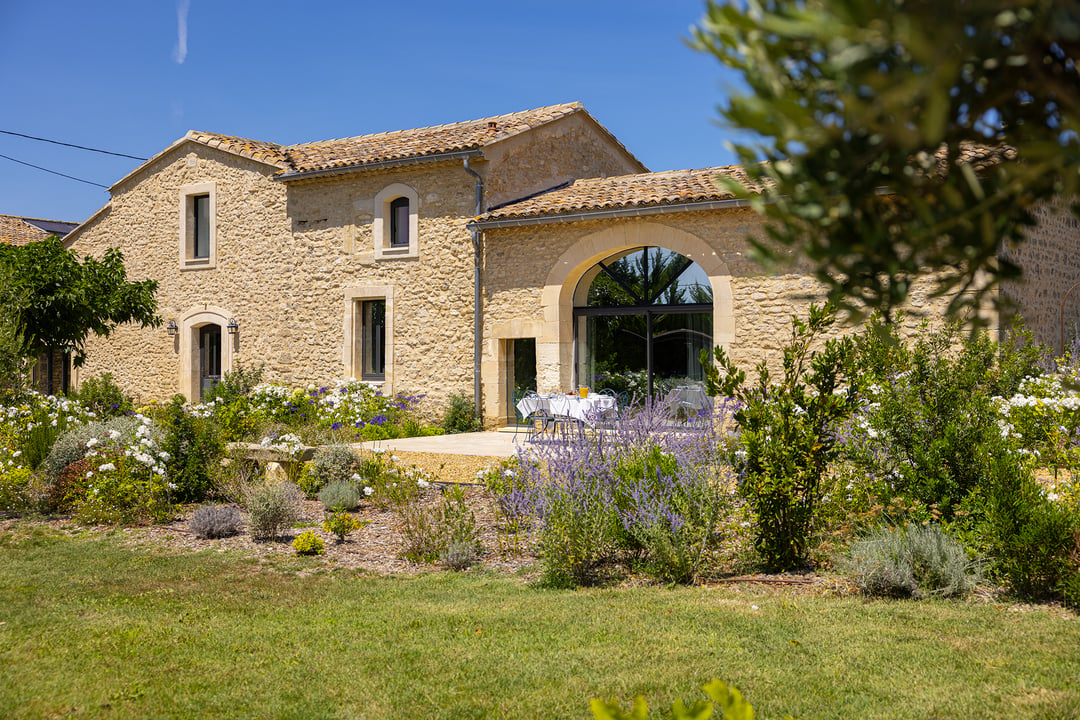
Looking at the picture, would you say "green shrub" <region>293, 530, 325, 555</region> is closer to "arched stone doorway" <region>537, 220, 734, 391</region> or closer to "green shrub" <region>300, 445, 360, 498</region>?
"green shrub" <region>300, 445, 360, 498</region>

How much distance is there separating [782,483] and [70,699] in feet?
13.1

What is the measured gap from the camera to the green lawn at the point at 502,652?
3.69 m

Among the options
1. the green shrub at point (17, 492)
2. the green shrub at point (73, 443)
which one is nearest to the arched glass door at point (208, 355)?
the green shrub at point (73, 443)

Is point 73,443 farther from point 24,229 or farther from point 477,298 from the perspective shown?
point 24,229

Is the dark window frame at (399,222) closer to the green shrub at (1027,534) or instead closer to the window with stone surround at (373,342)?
the window with stone surround at (373,342)

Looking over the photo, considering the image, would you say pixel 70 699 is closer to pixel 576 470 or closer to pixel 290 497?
pixel 576 470

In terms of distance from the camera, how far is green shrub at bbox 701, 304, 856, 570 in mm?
5387

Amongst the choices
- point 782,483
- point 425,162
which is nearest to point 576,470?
point 782,483

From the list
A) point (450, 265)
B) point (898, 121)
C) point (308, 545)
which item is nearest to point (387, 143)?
point (450, 265)

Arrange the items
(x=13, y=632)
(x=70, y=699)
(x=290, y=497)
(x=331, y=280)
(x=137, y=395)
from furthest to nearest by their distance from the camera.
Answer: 1. (x=137, y=395)
2. (x=331, y=280)
3. (x=290, y=497)
4. (x=13, y=632)
5. (x=70, y=699)

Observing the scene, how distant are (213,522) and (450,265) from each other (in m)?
7.89

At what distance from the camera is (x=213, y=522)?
7.64 meters

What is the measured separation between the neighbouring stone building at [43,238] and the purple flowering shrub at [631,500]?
1399 cm

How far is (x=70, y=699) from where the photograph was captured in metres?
3.83
